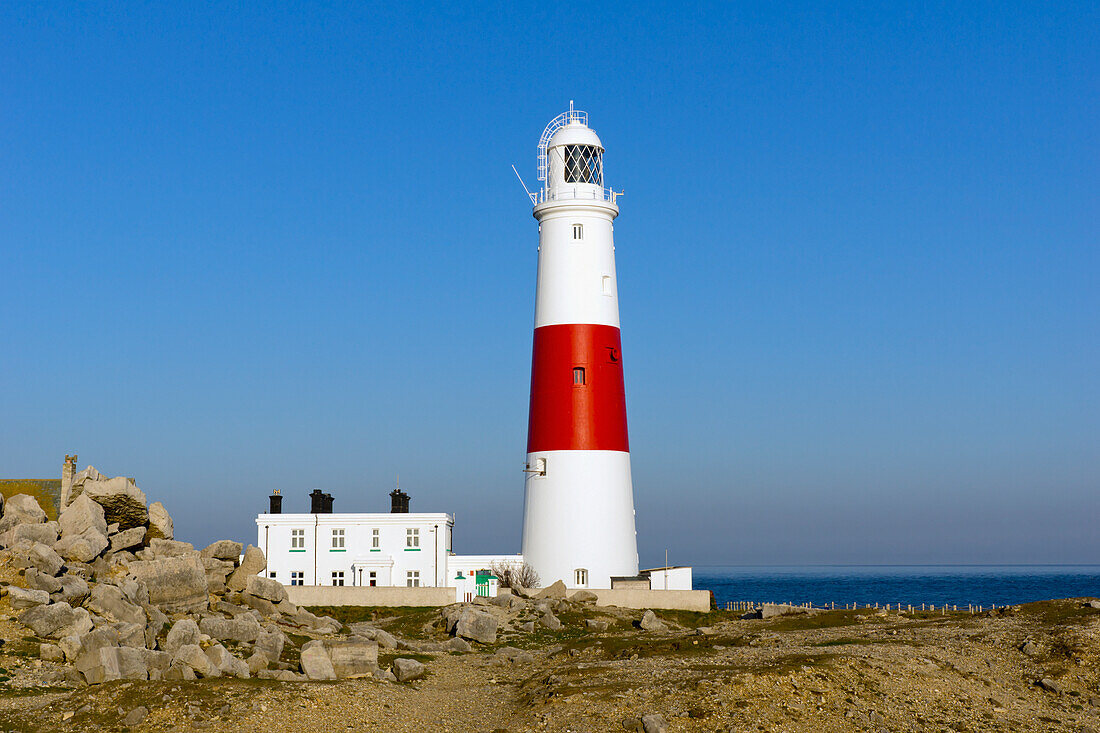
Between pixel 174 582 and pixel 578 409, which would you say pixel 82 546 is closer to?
pixel 174 582

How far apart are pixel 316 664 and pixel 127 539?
1122cm

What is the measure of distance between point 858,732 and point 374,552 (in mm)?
32784

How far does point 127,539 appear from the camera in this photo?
111 feet

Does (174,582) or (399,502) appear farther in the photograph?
(399,502)

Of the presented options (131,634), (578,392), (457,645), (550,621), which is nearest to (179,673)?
(131,634)

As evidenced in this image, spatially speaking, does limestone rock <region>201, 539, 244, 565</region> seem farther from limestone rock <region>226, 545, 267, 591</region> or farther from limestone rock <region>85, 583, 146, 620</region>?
limestone rock <region>85, 583, 146, 620</region>

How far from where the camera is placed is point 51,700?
21.4m

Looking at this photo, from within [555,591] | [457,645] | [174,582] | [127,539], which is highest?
[127,539]

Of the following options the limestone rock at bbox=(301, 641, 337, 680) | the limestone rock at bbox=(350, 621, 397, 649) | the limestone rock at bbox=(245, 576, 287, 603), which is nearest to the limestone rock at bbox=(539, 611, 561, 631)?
the limestone rock at bbox=(350, 621, 397, 649)

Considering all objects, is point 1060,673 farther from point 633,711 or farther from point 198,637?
point 198,637

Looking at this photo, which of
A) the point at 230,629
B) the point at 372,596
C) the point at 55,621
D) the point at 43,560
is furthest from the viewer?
the point at 372,596

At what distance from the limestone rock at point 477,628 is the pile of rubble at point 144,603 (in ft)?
10.2

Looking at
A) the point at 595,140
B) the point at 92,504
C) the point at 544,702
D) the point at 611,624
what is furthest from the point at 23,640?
the point at 595,140

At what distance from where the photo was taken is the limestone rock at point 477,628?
3519 centimetres
